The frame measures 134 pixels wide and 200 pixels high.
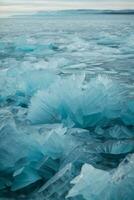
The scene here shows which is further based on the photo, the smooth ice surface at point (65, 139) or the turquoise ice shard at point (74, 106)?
the turquoise ice shard at point (74, 106)

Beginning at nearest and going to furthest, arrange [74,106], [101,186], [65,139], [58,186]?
[101,186] < [58,186] < [65,139] < [74,106]

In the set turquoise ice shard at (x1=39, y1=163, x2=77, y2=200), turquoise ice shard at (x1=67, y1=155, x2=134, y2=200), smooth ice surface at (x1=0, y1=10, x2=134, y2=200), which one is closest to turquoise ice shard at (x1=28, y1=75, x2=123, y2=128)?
smooth ice surface at (x1=0, y1=10, x2=134, y2=200)

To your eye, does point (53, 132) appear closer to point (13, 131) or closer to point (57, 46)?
point (13, 131)

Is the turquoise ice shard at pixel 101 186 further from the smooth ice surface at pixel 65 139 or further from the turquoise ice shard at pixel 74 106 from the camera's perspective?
the turquoise ice shard at pixel 74 106

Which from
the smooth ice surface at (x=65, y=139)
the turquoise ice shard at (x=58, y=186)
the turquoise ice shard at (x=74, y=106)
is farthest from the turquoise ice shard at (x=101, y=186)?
the turquoise ice shard at (x=74, y=106)

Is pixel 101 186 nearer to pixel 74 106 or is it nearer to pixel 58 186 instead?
pixel 58 186

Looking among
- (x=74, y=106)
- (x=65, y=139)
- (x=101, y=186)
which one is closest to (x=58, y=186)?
(x=101, y=186)
